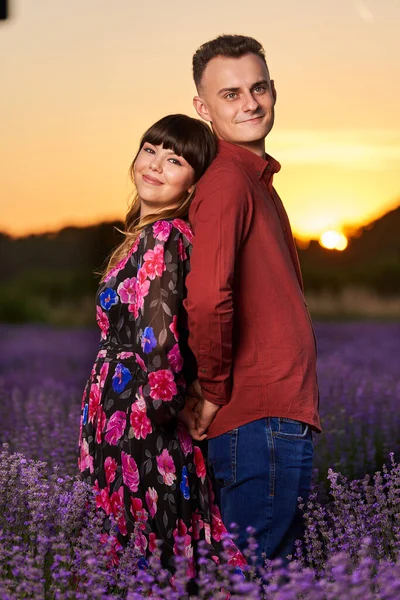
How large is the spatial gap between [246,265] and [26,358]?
22.5 feet

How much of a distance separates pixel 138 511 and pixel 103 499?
161 mm

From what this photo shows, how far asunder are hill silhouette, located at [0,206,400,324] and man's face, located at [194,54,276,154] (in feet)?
58.1

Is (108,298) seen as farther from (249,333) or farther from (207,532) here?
(207,532)

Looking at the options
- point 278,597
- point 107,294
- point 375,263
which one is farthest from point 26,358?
point 375,263

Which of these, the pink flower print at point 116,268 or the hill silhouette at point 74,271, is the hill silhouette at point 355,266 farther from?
the pink flower print at point 116,268

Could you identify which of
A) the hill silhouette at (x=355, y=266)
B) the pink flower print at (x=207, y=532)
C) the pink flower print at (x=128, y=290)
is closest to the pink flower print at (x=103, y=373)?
the pink flower print at (x=128, y=290)

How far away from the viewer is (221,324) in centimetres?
282

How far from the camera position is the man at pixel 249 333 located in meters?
2.84

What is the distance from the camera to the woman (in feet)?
9.80

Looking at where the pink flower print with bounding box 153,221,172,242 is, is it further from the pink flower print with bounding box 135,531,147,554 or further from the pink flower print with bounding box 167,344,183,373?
the pink flower print with bounding box 135,531,147,554

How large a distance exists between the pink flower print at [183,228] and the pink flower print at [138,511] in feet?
2.91

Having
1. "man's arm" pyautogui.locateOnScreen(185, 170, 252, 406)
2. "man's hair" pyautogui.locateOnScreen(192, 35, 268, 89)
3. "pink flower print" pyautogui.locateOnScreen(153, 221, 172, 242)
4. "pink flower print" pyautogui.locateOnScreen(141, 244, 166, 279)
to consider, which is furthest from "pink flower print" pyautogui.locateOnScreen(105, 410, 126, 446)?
"man's hair" pyautogui.locateOnScreen(192, 35, 268, 89)

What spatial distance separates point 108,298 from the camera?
3111 millimetres

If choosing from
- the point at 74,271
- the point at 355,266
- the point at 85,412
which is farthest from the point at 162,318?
the point at 355,266
